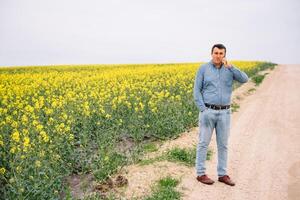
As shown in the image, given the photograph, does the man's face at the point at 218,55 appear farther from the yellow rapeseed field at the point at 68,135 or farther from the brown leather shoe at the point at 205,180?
the yellow rapeseed field at the point at 68,135

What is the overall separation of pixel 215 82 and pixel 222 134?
0.97 meters

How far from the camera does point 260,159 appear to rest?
9.55 m

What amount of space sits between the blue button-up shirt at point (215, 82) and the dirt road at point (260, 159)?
1.54m

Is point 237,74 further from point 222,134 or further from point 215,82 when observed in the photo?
point 222,134

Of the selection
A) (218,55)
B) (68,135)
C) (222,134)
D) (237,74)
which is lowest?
(68,135)

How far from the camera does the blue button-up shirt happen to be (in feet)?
24.2

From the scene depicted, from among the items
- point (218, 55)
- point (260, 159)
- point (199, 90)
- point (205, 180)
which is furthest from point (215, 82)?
point (260, 159)

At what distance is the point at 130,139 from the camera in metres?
11.5

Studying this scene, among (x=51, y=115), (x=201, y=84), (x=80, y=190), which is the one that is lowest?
(x=80, y=190)

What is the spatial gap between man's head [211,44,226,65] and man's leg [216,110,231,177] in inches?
35.2

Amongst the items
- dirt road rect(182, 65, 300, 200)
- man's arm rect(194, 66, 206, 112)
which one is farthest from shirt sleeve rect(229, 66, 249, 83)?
dirt road rect(182, 65, 300, 200)

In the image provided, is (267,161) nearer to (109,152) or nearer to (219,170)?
(219,170)

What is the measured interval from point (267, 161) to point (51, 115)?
17.7 ft

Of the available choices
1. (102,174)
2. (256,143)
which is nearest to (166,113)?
(256,143)
